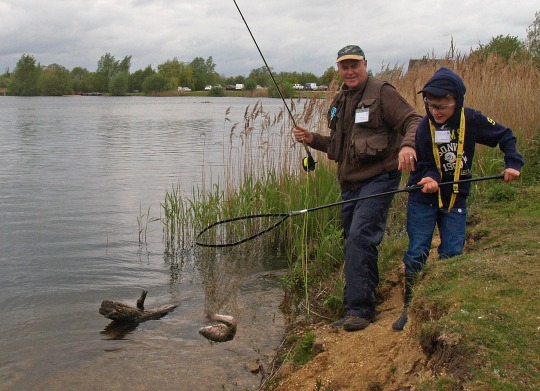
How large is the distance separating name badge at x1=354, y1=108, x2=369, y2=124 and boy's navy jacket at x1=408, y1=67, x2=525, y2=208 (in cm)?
46

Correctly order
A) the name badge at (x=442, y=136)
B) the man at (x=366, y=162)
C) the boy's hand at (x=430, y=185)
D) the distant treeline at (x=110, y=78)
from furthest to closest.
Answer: the distant treeline at (x=110, y=78)
the man at (x=366, y=162)
the name badge at (x=442, y=136)
the boy's hand at (x=430, y=185)

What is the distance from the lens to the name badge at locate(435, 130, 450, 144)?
4.31 meters

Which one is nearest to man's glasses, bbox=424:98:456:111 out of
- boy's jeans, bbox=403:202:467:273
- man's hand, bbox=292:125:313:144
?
boy's jeans, bbox=403:202:467:273

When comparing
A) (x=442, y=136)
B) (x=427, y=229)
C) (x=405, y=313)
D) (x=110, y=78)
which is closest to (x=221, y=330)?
(x=405, y=313)

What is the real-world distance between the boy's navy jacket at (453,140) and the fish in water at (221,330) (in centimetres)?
227

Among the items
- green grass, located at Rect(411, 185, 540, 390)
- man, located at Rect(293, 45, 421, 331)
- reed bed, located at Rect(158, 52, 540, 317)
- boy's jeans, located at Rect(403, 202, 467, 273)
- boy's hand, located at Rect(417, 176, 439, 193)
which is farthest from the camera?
reed bed, located at Rect(158, 52, 540, 317)

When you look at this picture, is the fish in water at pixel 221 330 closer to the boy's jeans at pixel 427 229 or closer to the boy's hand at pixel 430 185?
the boy's jeans at pixel 427 229

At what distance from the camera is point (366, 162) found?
4.91 metres

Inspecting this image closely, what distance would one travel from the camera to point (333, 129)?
5.23m

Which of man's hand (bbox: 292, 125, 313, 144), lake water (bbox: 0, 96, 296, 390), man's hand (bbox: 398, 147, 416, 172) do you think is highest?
man's hand (bbox: 292, 125, 313, 144)

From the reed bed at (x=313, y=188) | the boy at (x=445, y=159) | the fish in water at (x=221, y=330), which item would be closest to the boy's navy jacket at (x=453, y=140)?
the boy at (x=445, y=159)

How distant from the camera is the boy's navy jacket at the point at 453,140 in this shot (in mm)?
4230

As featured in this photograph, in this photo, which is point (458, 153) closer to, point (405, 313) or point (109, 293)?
point (405, 313)

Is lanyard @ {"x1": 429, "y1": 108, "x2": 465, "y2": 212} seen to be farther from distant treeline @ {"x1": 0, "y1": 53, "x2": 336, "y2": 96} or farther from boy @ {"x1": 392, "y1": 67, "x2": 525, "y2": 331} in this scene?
distant treeline @ {"x1": 0, "y1": 53, "x2": 336, "y2": 96}
